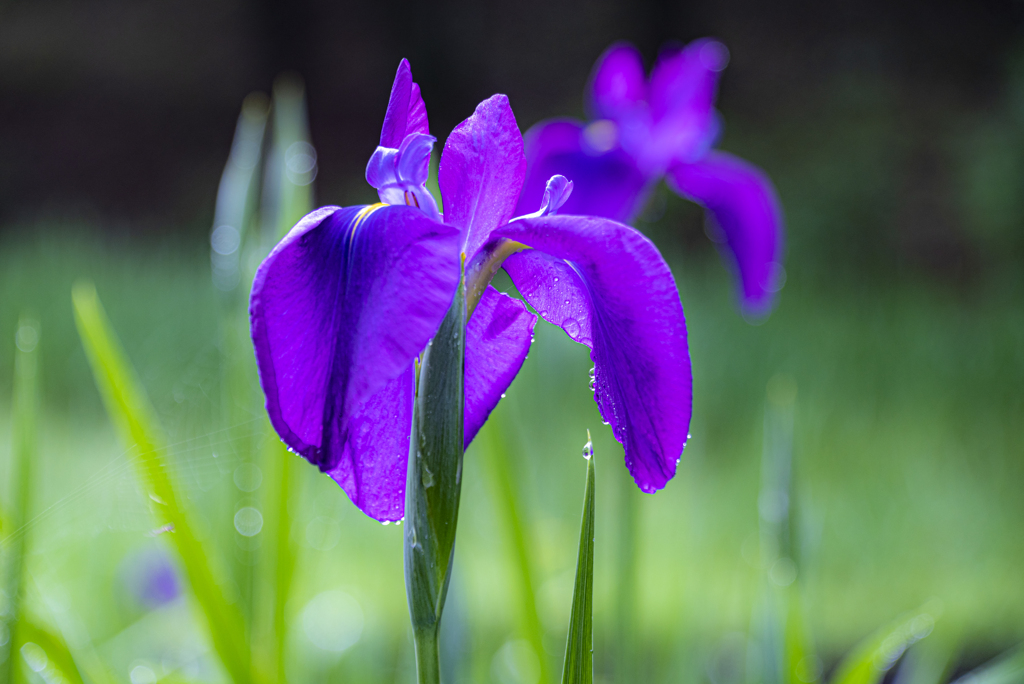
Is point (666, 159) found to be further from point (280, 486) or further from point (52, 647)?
point (52, 647)

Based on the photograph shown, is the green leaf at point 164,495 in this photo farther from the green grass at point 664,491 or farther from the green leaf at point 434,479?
the green leaf at point 434,479

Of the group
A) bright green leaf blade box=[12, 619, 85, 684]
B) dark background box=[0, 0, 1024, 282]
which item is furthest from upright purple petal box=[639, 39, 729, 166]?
dark background box=[0, 0, 1024, 282]

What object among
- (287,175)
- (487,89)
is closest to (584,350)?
(287,175)

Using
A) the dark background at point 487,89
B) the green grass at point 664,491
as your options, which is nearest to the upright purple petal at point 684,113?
the green grass at point 664,491

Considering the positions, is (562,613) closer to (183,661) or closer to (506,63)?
(183,661)

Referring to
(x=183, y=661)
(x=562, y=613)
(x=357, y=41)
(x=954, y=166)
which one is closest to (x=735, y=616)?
(x=562, y=613)
